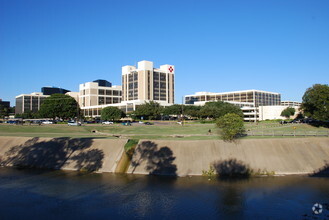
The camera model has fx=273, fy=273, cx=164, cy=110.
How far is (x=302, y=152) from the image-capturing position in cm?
4212

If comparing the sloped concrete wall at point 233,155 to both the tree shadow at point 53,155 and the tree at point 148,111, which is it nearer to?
the tree shadow at point 53,155

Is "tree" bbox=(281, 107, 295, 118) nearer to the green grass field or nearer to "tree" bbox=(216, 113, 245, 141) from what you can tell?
the green grass field

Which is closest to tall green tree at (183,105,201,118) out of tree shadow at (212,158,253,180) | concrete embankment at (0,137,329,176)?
concrete embankment at (0,137,329,176)

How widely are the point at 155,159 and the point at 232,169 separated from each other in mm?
11360

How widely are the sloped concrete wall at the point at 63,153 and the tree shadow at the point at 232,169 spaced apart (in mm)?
15588

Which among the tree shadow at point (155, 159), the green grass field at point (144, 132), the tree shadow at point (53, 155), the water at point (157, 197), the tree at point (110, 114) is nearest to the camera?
the water at point (157, 197)

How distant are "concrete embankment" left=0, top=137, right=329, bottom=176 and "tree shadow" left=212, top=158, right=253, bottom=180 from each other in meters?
0.14

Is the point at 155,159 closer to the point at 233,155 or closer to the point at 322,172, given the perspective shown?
the point at 233,155

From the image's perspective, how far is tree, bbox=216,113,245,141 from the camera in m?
44.1

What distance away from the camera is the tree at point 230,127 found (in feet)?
145

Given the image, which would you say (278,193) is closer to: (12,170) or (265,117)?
(12,170)

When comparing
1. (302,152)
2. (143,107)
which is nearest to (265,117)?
(143,107)

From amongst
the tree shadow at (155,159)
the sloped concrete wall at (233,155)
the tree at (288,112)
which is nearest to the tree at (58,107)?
the sloped concrete wall at (233,155)

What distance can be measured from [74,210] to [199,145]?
22.7m
